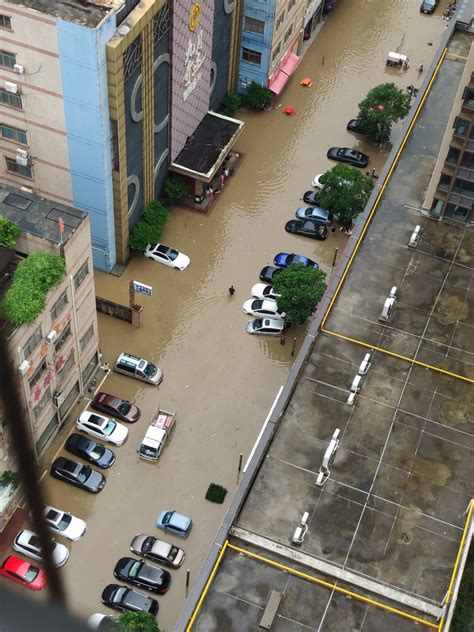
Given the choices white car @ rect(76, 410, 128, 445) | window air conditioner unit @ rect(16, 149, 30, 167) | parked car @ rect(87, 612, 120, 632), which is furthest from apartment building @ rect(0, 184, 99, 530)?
parked car @ rect(87, 612, 120, 632)

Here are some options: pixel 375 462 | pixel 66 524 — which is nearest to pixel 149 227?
pixel 66 524

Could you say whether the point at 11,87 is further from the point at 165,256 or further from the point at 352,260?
the point at 352,260

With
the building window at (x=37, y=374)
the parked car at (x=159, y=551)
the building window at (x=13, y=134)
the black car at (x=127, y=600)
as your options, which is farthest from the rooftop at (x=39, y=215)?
the black car at (x=127, y=600)

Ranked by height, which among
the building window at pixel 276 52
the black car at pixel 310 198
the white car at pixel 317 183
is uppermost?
the building window at pixel 276 52

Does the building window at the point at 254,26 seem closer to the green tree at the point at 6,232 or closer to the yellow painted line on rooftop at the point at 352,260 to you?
the yellow painted line on rooftop at the point at 352,260

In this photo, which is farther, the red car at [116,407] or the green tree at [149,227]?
the green tree at [149,227]

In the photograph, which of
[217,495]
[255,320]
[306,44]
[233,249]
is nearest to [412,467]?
[217,495]
